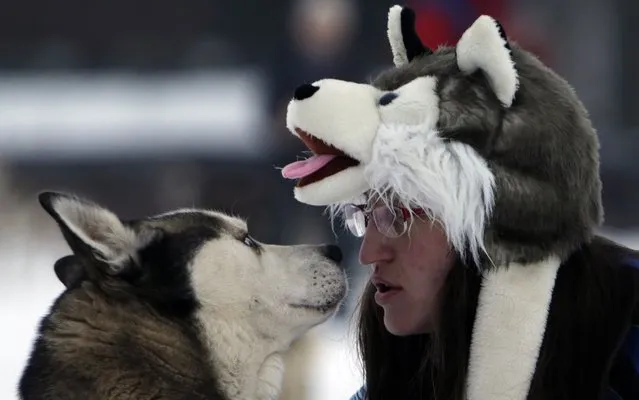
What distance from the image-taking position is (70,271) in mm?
1356

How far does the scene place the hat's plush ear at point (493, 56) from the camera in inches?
43.8

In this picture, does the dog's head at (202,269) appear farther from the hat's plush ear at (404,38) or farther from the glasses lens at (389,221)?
the hat's plush ear at (404,38)

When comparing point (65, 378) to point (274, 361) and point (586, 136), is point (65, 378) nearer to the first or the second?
point (274, 361)

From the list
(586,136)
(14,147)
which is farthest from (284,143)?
(586,136)

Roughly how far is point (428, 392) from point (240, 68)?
2919 millimetres

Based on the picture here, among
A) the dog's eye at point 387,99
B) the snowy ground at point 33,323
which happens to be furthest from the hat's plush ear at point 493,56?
the snowy ground at point 33,323

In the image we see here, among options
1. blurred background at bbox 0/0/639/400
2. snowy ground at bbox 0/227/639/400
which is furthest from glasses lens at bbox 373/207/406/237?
blurred background at bbox 0/0/639/400

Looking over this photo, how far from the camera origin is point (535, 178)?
113cm

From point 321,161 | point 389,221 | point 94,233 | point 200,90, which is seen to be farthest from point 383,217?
point 200,90

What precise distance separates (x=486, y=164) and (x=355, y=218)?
0.29 m

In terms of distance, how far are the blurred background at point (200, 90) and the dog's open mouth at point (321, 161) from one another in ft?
7.14

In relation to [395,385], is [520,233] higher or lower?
higher

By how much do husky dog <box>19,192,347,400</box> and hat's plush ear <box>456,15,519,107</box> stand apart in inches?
19.4

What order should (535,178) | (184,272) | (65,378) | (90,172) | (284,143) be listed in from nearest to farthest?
(535,178) → (65,378) → (184,272) → (284,143) → (90,172)
